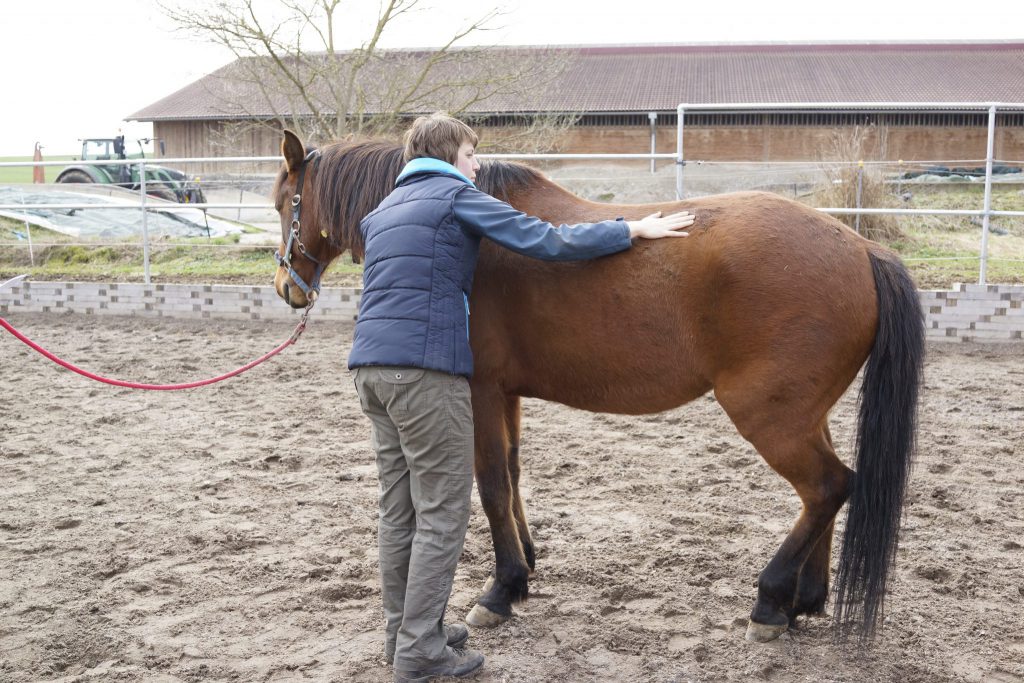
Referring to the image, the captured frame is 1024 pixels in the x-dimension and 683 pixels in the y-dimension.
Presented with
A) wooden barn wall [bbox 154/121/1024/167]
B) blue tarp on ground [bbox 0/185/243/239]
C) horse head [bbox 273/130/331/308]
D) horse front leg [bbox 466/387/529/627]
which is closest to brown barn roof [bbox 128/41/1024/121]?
wooden barn wall [bbox 154/121/1024/167]

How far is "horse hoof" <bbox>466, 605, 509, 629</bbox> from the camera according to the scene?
117 inches

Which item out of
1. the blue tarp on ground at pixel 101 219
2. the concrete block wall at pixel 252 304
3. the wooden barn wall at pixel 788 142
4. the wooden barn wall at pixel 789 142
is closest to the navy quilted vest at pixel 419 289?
the concrete block wall at pixel 252 304

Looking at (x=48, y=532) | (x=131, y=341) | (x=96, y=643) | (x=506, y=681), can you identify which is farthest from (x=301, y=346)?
(x=506, y=681)

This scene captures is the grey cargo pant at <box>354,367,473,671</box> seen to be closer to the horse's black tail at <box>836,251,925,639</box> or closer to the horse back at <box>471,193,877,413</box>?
the horse back at <box>471,193,877,413</box>

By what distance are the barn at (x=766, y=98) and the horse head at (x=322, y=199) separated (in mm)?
17528

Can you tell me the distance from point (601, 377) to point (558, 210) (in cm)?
64

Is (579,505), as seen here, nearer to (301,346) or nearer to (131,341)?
(301,346)

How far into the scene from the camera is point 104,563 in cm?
342

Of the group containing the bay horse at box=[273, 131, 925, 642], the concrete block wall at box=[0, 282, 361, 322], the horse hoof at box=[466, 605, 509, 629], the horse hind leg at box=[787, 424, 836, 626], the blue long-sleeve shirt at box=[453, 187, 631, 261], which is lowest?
the horse hoof at box=[466, 605, 509, 629]

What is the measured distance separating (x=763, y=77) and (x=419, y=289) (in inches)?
1007

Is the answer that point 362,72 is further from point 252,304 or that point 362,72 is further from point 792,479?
point 792,479

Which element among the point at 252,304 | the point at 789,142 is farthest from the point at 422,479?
the point at 789,142

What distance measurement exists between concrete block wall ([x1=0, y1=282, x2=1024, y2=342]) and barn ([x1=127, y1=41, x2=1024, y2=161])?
12.0 meters

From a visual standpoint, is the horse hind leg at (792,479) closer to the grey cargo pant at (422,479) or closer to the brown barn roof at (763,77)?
the grey cargo pant at (422,479)
